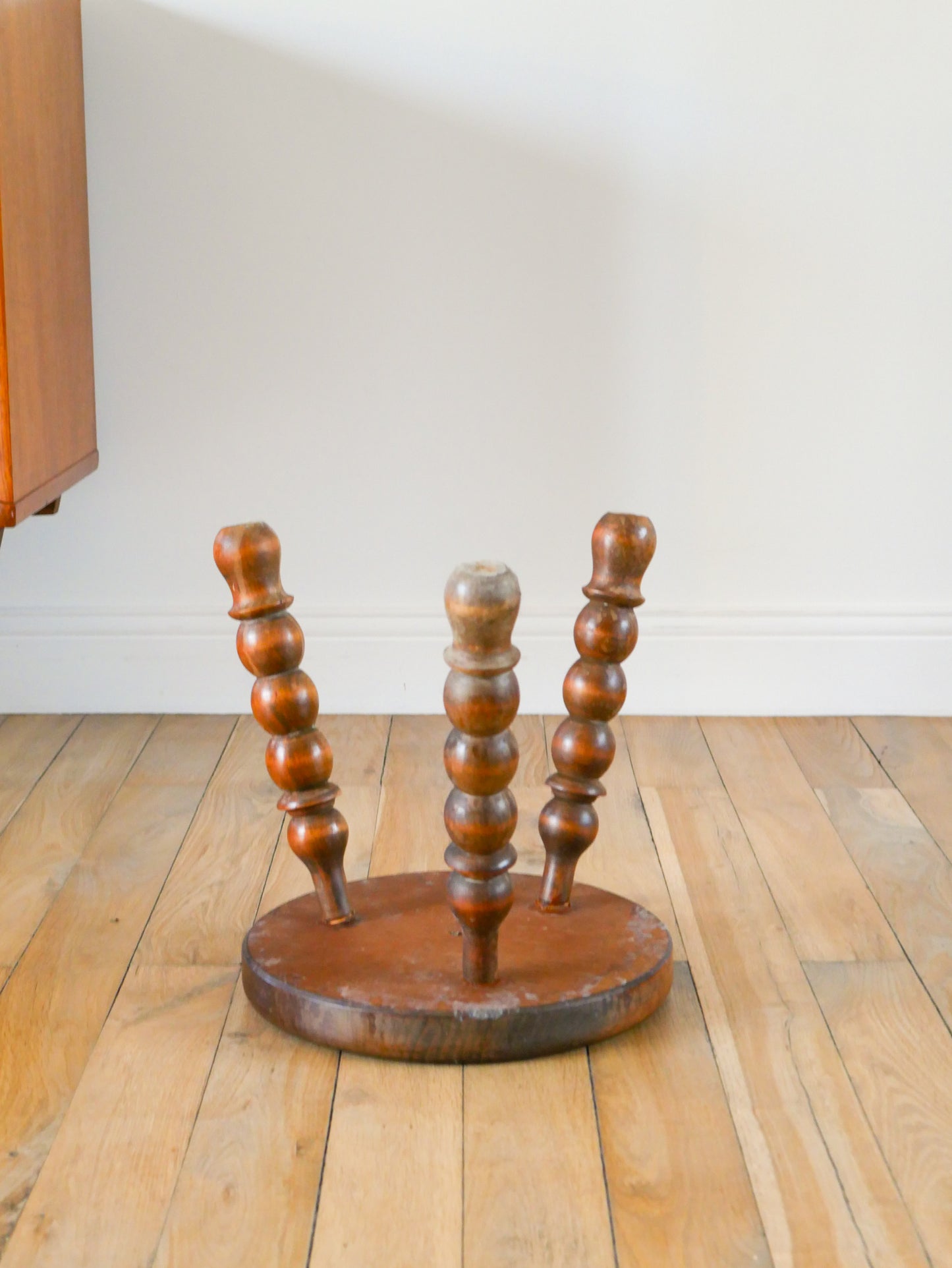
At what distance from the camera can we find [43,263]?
1.61 meters

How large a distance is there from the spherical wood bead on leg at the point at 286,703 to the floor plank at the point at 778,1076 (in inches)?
13.1

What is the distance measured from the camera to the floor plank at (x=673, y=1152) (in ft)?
2.69

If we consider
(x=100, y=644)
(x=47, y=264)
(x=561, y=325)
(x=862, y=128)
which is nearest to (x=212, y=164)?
(x=47, y=264)

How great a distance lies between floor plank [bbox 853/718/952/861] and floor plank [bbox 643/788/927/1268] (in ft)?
0.80

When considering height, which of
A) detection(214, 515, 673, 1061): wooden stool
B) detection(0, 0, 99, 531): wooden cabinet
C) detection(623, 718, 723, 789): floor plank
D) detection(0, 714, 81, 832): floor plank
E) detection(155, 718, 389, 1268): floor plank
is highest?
detection(0, 0, 99, 531): wooden cabinet

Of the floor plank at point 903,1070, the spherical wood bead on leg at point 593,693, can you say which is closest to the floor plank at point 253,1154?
the spherical wood bead on leg at point 593,693

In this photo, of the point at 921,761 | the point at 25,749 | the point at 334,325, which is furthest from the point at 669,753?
the point at 25,749

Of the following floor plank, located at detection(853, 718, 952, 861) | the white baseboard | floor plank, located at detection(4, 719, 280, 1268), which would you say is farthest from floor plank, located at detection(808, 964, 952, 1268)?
the white baseboard

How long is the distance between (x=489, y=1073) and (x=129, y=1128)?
0.84 ft

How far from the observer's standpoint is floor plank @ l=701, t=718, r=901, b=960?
1.25 m

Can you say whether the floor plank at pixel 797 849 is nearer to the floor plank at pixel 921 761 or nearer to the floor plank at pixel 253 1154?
the floor plank at pixel 921 761

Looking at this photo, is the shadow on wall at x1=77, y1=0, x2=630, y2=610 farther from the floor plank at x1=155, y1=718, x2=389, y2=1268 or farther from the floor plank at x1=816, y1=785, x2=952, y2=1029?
the floor plank at x1=155, y1=718, x2=389, y2=1268

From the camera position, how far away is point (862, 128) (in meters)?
1.82

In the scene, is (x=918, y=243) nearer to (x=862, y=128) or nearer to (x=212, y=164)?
(x=862, y=128)
